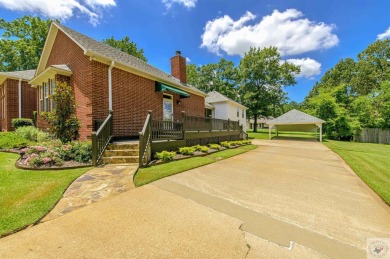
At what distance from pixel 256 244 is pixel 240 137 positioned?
14740 mm

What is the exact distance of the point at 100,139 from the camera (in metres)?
6.25

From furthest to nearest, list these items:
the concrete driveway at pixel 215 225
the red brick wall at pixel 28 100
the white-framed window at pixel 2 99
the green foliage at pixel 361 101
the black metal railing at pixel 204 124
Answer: the green foliage at pixel 361 101
the white-framed window at pixel 2 99
the red brick wall at pixel 28 100
the black metal railing at pixel 204 124
the concrete driveway at pixel 215 225

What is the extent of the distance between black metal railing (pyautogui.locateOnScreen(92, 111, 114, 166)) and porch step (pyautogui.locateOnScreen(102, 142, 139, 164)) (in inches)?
8.6

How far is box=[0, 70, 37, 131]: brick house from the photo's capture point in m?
13.3

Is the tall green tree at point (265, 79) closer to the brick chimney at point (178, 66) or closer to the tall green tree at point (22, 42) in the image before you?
the brick chimney at point (178, 66)

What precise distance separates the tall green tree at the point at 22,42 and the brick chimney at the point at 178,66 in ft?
75.8

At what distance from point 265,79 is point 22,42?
3934cm

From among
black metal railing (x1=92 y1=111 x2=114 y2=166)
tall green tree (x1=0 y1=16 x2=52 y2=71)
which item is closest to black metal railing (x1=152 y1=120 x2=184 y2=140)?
black metal railing (x1=92 y1=111 x2=114 y2=166)

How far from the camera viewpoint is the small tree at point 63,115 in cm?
719

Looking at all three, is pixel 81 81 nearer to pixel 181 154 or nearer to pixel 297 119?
pixel 181 154

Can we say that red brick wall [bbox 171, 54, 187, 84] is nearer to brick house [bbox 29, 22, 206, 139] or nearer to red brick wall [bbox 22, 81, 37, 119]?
brick house [bbox 29, 22, 206, 139]

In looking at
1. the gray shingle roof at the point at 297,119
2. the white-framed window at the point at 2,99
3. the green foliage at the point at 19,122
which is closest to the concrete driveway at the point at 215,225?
the green foliage at the point at 19,122

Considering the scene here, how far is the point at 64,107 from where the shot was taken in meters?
7.27

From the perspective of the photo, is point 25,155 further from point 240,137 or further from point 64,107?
point 240,137
